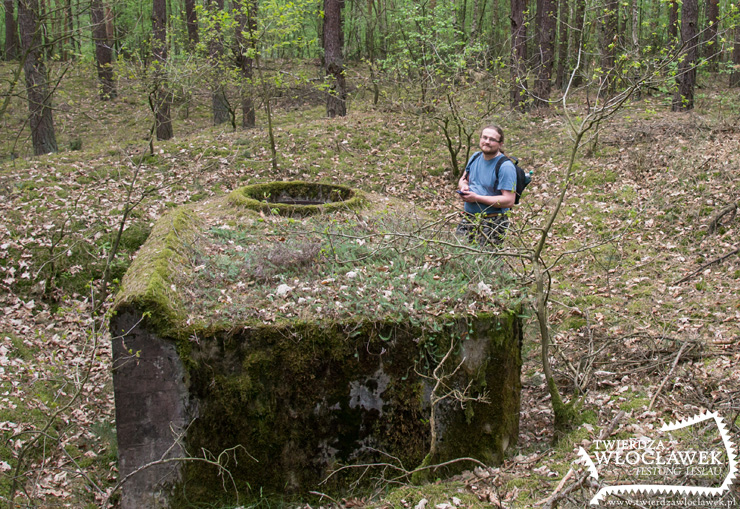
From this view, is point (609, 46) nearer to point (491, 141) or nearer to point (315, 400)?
point (491, 141)

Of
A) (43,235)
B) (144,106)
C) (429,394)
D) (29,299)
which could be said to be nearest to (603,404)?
(429,394)

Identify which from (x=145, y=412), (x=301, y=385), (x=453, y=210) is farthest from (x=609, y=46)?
(x=145, y=412)

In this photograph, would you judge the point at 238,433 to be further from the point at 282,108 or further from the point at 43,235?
the point at 282,108

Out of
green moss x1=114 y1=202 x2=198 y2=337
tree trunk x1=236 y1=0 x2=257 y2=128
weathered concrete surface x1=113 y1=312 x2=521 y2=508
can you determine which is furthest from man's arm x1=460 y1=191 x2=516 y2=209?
tree trunk x1=236 y1=0 x2=257 y2=128

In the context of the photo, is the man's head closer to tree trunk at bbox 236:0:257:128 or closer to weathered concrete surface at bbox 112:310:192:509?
weathered concrete surface at bbox 112:310:192:509

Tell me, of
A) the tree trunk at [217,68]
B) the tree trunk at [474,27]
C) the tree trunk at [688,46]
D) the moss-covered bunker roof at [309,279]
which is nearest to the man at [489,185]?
the moss-covered bunker roof at [309,279]

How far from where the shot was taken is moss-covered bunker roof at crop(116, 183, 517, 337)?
13.4 ft

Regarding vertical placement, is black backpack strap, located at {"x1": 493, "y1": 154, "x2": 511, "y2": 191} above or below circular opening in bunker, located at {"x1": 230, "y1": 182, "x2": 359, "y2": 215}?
above

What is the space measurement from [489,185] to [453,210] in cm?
452

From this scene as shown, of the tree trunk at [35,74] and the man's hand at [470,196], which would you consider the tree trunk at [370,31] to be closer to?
the tree trunk at [35,74]

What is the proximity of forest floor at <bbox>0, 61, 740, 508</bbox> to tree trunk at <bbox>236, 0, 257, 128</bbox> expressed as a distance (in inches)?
53.9

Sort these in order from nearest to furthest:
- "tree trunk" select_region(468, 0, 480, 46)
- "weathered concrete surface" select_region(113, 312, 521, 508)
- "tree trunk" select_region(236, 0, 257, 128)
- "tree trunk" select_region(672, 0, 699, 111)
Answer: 1. "weathered concrete surface" select_region(113, 312, 521, 508)
2. "tree trunk" select_region(236, 0, 257, 128)
3. "tree trunk" select_region(672, 0, 699, 111)
4. "tree trunk" select_region(468, 0, 480, 46)

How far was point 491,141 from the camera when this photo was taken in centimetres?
502

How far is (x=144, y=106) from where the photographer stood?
20.8m
